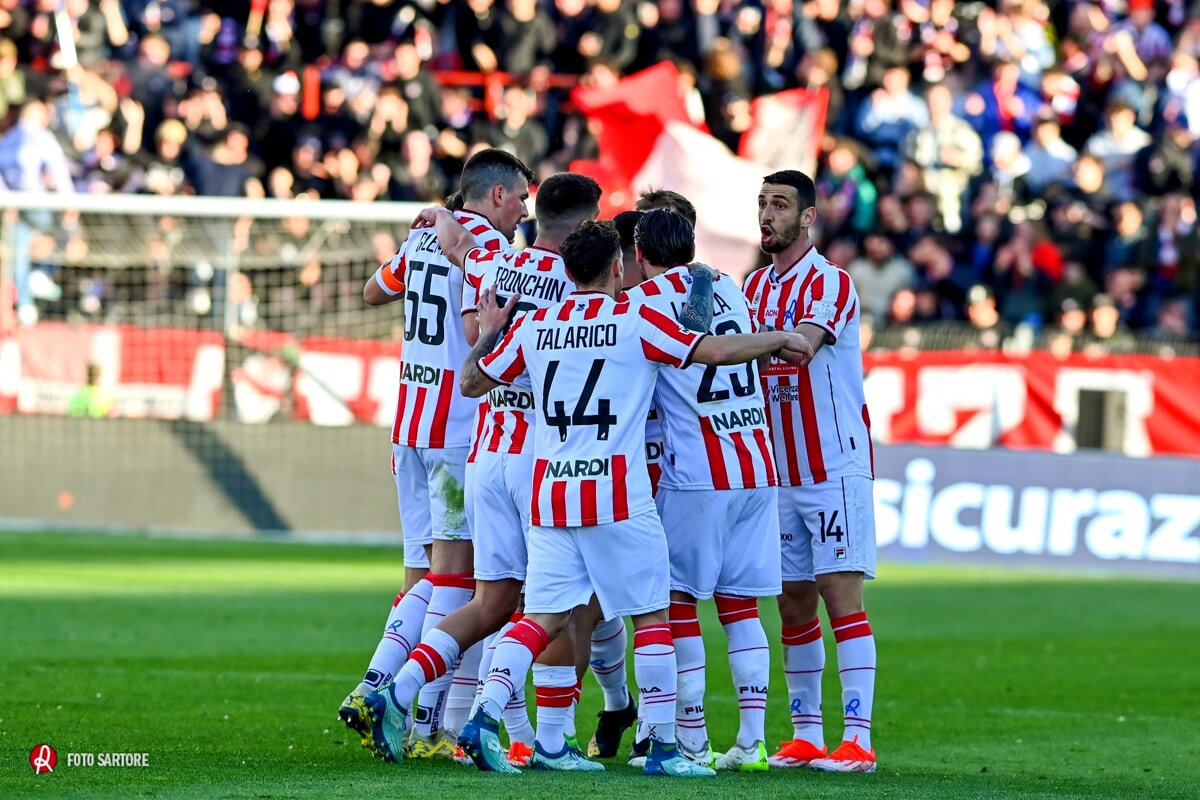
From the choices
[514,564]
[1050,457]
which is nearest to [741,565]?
[514,564]

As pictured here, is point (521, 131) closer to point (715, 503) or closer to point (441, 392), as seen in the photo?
point (441, 392)

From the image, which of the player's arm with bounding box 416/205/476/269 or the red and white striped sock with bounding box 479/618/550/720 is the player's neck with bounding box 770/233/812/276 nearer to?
the player's arm with bounding box 416/205/476/269

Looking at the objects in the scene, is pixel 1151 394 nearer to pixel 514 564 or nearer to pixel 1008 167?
pixel 1008 167

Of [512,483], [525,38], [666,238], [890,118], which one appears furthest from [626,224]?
[525,38]

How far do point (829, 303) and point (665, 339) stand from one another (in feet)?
3.57

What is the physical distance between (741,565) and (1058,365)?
11.9m

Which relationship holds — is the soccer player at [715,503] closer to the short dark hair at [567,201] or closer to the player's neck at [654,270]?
the player's neck at [654,270]

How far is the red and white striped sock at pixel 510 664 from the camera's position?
730cm

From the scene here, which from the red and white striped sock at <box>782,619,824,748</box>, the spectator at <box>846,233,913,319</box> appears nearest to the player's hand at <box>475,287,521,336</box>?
the red and white striped sock at <box>782,619,824,748</box>

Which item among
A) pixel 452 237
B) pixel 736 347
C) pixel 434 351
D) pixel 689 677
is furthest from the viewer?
pixel 434 351

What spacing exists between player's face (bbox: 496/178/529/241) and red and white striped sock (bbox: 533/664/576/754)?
189 cm

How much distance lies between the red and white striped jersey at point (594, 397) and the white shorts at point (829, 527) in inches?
44.7

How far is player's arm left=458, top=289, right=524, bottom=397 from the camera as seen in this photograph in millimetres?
7453

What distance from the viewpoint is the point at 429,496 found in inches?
330
